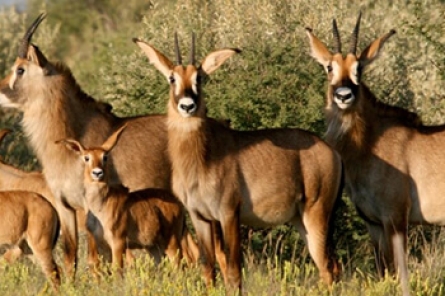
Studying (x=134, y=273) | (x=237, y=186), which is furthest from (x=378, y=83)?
(x=134, y=273)

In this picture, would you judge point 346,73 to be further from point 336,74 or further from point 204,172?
point 204,172

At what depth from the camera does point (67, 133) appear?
497 inches

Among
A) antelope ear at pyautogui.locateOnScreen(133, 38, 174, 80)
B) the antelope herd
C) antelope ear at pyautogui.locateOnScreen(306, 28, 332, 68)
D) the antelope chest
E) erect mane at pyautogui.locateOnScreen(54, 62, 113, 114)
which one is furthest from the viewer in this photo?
antelope ear at pyautogui.locateOnScreen(306, 28, 332, 68)

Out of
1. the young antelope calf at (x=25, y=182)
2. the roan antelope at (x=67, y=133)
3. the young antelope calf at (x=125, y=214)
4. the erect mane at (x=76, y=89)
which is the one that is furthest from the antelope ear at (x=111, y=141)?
the young antelope calf at (x=25, y=182)

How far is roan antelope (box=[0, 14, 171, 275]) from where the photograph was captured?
12.4 metres

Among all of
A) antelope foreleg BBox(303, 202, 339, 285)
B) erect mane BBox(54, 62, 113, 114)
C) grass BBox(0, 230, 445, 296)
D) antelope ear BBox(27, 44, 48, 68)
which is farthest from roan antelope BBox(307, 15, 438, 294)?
antelope ear BBox(27, 44, 48, 68)

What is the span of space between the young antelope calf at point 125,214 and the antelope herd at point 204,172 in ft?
0.04

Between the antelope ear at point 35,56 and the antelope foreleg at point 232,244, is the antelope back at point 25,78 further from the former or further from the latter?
the antelope foreleg at point 232,244

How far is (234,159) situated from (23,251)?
270cm

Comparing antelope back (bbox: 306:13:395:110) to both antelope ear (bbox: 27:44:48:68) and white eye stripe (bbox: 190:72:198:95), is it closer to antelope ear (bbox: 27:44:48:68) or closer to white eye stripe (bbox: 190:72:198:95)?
white eye stripe (bbox: 190:72:198:95)

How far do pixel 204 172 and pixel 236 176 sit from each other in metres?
0.33

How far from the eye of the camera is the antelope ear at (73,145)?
12041 mm

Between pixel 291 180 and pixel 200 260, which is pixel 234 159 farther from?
pixel 200 260

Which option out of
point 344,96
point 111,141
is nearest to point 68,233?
point 111,141
